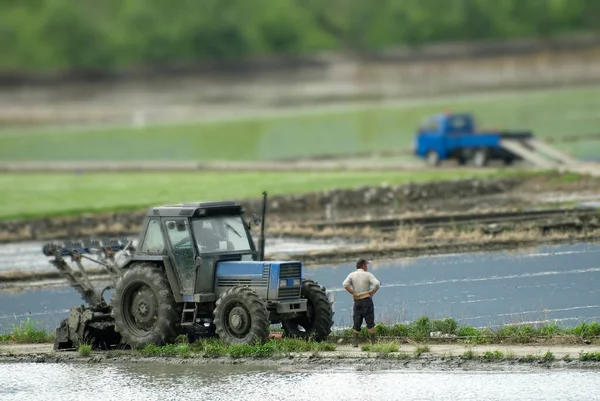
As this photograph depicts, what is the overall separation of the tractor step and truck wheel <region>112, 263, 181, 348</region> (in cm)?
10

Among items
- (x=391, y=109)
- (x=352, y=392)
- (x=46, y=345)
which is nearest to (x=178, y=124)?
(x=391, y=109)

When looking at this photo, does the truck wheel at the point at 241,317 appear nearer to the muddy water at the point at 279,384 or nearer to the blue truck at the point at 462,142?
the muddy water at the point at 279,384

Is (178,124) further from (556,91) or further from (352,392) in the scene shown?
(352,392)

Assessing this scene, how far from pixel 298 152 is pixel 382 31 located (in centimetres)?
5710

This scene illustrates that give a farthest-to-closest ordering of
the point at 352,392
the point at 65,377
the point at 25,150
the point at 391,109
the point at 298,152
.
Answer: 1. the point at 391,109
2. the point at 25,150
3. the point at 298,152
4. the point at 65,377
5. the point at 352,392

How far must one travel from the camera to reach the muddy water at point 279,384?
17.6 metres

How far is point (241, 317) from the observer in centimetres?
2111

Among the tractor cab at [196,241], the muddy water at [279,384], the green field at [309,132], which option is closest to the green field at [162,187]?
the green field at [309,132]

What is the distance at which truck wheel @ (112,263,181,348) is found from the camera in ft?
71.7

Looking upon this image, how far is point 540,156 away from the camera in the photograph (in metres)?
53.0

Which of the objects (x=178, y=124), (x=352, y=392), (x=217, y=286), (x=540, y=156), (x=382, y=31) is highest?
(x=382, y=31)

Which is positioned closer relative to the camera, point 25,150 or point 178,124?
point 25,150

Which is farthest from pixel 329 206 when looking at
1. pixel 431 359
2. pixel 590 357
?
pixel 590 357

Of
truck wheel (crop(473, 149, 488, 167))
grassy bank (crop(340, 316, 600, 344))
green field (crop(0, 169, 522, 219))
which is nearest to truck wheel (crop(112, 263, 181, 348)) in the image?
grassy bank (crop(340, 316, 600, 344))
